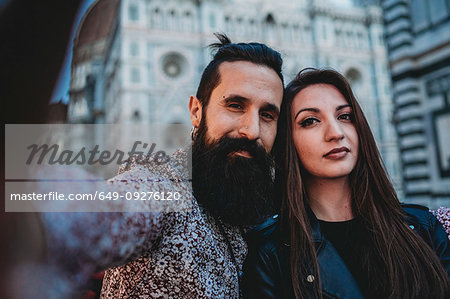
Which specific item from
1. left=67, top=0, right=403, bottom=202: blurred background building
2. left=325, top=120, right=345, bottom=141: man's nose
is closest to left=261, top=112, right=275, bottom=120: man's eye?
left=325, top=120, right=345, bottom=141: man's nose

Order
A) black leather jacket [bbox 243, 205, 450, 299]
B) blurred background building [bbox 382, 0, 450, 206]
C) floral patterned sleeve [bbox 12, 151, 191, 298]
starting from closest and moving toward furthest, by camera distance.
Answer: floral patterned sleeve [bbox 12, 151, 191, 298], black leather jacket [bbox 243, 205, 450, 299], blurred background building [bbox 382, 0, 450, 206]

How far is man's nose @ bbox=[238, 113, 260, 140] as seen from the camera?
139 centimetres

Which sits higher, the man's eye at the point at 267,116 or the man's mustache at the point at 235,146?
the man's eye at the point at 267,116

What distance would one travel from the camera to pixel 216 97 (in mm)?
1501

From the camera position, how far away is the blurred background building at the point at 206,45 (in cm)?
2161

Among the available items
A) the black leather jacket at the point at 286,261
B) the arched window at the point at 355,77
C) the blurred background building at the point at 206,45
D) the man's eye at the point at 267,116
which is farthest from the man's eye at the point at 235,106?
the arched window at the point at 355,77

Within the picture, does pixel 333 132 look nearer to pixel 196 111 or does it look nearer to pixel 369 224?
pixel 369 224

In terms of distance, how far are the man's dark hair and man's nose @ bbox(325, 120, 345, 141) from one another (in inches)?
15.5

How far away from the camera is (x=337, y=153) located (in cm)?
141

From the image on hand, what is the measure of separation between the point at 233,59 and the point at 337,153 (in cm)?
63

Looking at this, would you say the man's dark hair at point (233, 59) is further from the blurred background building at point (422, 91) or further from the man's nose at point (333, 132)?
the blurred background building at point (422, 91)

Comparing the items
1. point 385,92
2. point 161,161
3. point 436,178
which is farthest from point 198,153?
point 385,92

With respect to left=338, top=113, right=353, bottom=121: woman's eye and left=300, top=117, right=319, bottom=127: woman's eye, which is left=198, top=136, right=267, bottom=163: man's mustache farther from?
left=338, top=113, right=353, bottom=121: woman's eye

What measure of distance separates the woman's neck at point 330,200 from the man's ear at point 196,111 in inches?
23.6
